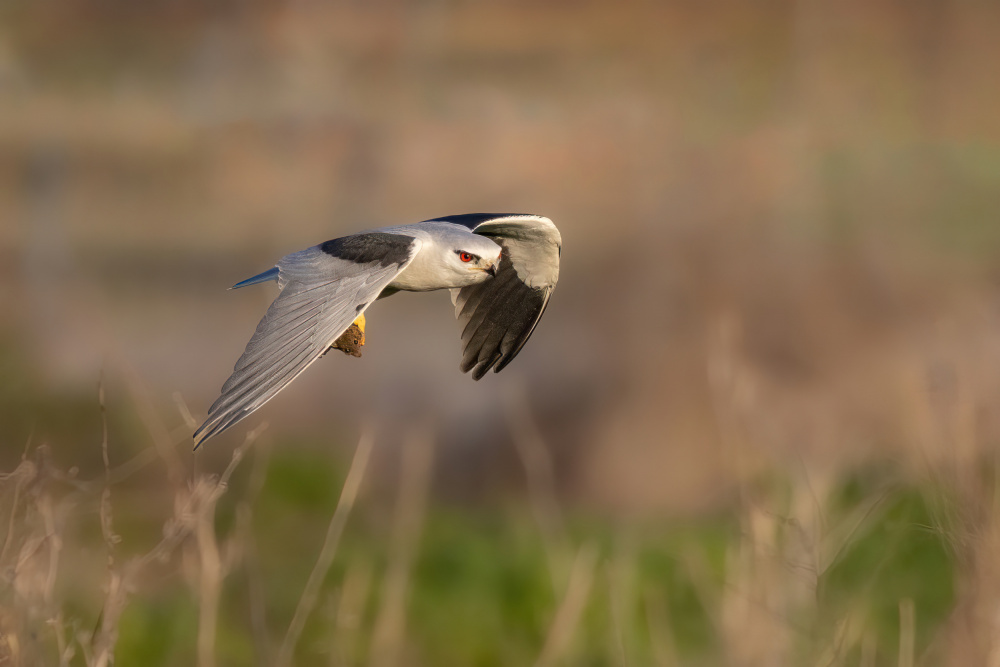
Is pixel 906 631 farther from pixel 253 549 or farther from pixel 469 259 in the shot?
pixel 253 549

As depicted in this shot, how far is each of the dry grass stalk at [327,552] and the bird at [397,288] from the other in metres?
0.38

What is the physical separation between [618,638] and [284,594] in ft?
44.5

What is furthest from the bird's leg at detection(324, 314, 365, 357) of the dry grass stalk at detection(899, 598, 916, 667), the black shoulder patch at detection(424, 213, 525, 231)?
the dry grass stalk at detection(899, 598, 916, 667)

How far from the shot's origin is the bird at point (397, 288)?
7.92 feet

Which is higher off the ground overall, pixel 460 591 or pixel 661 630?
pixel 661 630

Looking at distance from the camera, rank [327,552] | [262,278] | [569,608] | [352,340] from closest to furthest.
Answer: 1. [327,552]
2. [352,340]
3. [262,278]
4. [569,608]

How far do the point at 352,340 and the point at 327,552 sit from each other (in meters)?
0.60

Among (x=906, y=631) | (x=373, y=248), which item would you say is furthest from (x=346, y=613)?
(x=906, y=631)

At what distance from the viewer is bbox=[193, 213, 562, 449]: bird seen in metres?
2.41

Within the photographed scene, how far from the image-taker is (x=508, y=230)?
3.84 metres

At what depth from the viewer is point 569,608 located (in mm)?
3299

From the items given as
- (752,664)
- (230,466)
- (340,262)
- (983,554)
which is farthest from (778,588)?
(230,466)

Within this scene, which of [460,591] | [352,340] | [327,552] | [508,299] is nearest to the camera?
[327,552]

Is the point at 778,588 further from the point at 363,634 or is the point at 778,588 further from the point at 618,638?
the point at 363,634
